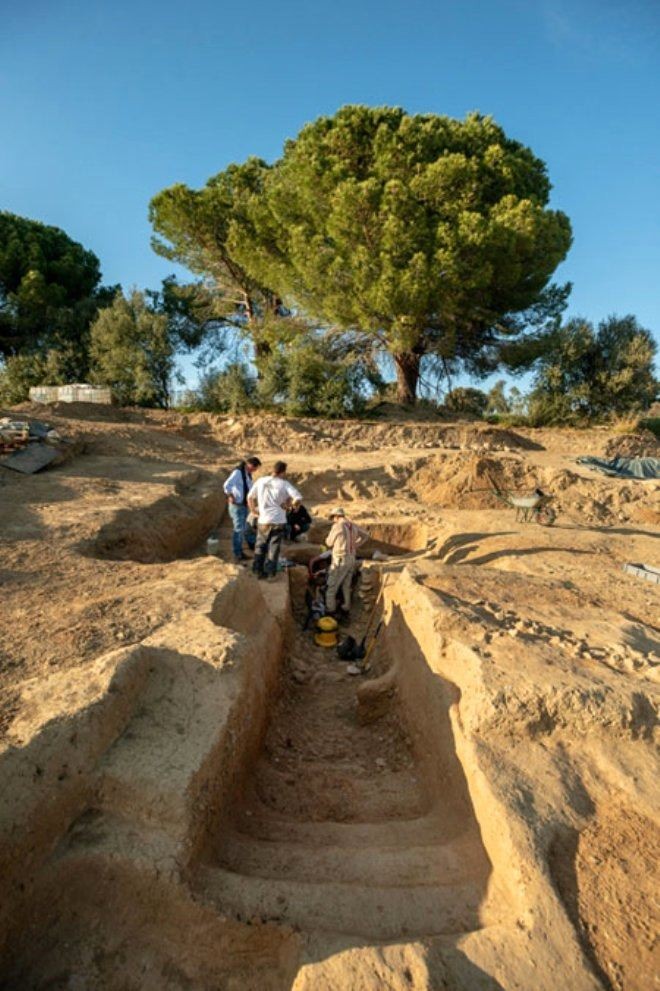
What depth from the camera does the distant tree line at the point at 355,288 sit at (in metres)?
14.6

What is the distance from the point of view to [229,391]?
17156 mm

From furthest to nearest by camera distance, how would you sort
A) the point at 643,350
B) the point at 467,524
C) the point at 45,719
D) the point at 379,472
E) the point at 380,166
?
the point at 643,350
the point at 380,166
the point at 379,472
the point at 467,524
the point at 45,719

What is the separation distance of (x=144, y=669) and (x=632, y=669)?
12.0 ft

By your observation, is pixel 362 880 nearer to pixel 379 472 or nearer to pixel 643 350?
pixel 379 472

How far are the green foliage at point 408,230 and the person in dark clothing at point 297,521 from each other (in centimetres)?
903

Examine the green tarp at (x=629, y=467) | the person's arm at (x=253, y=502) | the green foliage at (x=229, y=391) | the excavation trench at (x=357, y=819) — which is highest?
the green foliage at (x=229, y=391)

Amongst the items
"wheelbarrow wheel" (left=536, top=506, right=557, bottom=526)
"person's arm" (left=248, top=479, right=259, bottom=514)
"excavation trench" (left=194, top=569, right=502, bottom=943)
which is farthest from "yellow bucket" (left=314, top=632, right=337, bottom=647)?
"wheelbarrow wheel" (left=536, top=506, right=557, bottom=526)

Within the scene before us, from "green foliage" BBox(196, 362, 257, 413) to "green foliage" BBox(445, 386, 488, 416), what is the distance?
8.06 metres

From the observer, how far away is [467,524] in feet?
31.9

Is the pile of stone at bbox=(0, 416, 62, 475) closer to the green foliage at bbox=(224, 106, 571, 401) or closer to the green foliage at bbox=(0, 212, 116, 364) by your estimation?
the green foliage at bbox=(224, 106, 571, 401)

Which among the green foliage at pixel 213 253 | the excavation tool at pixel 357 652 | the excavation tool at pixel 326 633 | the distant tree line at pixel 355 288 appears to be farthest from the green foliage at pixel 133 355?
the excavation tool at pixel 357 652

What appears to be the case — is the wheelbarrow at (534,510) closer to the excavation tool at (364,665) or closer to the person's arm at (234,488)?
the excavation tool at (364,665)

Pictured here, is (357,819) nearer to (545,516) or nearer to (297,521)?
(297,521)

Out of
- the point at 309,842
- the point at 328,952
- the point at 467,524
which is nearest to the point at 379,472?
the point at 467,524
